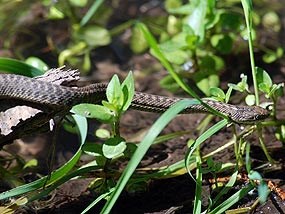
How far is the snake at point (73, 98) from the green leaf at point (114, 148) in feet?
1.23

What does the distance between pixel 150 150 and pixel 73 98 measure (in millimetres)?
1038

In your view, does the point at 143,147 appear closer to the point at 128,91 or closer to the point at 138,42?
the point at 128,91

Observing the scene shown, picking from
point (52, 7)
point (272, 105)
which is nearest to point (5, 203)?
point (272, 105)

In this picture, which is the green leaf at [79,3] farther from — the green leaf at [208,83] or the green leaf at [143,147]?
the green leaf at [143,147]

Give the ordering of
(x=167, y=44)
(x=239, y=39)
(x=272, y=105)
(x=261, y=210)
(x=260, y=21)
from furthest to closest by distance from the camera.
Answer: (x=260, y=21), (x=239, y=39), (x=167, y=44), (x=272, y=105), (x=261, y=210)

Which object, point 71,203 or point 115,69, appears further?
point 115,69

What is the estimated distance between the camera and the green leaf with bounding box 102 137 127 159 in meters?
3.33

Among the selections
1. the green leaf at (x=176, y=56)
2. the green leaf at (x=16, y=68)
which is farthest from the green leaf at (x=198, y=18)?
the green leaf at (x=16, y=68)

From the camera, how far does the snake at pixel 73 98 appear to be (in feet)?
11.6

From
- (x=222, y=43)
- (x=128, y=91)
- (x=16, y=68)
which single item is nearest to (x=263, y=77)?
(x=128, y=91)

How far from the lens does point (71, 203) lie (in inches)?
150

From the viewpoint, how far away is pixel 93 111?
10.9 ft

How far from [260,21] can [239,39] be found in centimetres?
50

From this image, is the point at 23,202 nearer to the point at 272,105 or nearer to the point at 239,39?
the point at 272,105
